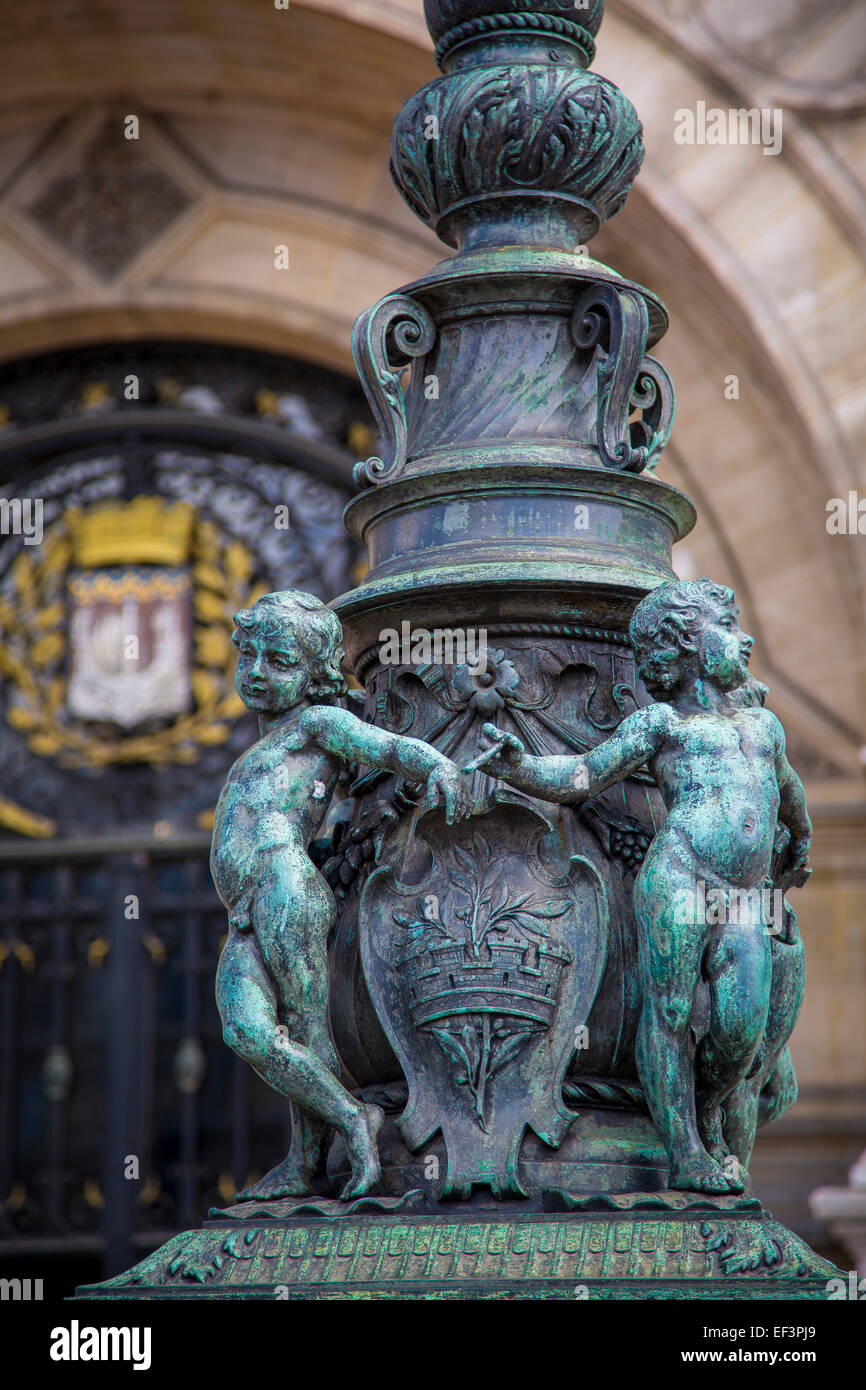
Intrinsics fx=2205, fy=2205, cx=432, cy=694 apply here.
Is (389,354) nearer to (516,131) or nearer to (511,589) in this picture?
(516,131)

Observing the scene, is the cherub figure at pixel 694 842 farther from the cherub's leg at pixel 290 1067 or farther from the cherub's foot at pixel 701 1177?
the cherub's leg at pixel 290 1067

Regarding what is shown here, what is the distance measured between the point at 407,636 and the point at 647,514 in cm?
56

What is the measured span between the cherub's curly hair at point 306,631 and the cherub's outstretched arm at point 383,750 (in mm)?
65

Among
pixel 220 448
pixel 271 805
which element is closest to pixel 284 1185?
pixel 271 805

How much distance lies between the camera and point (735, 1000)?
366 centimetres

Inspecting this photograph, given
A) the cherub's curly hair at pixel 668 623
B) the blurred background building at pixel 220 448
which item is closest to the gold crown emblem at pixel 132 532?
the blurred background building at pixel 220 448

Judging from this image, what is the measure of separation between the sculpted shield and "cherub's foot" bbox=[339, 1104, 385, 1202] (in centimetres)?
6

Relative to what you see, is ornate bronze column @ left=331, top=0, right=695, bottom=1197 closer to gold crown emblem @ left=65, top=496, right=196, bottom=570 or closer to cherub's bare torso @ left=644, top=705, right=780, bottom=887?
cherub's bare torso @ left=644, top=705, right=780, bottom=887

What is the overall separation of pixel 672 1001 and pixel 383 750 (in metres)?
0.67

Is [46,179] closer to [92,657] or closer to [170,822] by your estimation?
[92,657]

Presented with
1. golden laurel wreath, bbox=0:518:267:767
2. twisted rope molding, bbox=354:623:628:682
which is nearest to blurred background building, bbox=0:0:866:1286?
golden laurel wreath, bbox=0:518:267:767

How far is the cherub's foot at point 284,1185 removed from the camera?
3893mm

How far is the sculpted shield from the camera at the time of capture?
3.78 m

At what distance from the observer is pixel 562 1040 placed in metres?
3.81
